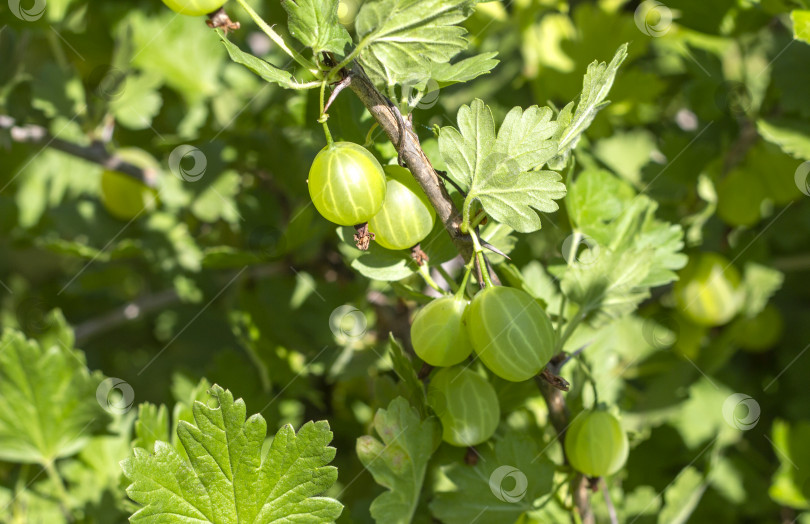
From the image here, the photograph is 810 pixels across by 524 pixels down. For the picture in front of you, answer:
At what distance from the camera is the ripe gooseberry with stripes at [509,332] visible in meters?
0.55

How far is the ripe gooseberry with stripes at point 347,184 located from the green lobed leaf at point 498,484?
301mm

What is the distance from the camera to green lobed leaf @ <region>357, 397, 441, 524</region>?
2.01 feet

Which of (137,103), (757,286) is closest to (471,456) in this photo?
(757,286)

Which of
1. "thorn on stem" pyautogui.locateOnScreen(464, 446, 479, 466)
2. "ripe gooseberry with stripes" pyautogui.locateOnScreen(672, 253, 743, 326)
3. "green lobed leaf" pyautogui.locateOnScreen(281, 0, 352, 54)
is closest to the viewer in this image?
"green lobed leaf" pyautogui.locateOnScreen(281, 0, 352, 54)

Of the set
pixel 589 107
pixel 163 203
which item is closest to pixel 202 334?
pixel 163 203

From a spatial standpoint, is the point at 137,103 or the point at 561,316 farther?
the point at 137,103

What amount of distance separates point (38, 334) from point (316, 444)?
772 millimetres

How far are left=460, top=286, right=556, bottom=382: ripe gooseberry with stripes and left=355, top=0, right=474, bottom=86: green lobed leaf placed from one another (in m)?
0.20

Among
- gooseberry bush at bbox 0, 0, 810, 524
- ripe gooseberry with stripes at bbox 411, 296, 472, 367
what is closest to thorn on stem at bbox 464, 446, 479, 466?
gooseberry bush at bbox 0, 0, 810, 524

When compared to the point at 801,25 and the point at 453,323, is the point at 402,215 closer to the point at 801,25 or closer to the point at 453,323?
the point at 453,323

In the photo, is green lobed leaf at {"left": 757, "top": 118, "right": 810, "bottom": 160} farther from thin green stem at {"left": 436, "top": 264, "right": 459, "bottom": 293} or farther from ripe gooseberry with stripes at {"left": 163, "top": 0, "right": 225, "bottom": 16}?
ripe gooseberry with stripes at {"left": 163, "top": 0, "right": 225, "bottom": 16}

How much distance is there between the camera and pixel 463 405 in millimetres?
627

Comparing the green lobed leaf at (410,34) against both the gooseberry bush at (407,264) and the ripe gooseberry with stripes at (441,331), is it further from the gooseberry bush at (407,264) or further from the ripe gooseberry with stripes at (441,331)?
the ripe gooseberry with stripes at (441,331)

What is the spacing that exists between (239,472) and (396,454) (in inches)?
5.7
